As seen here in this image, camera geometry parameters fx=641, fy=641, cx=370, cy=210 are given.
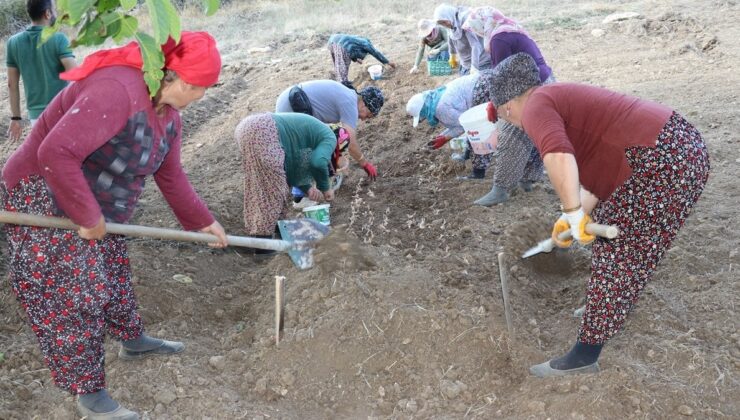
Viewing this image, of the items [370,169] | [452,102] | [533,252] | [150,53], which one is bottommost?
[370,169]

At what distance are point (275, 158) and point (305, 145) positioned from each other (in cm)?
34

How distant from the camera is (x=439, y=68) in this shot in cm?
825

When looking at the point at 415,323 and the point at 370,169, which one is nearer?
the point at 415,323

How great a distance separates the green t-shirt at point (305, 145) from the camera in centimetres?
450

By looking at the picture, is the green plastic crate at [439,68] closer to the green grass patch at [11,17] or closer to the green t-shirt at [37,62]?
the green t-shirt at [37,62]

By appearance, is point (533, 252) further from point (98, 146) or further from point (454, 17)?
point (454, 17)

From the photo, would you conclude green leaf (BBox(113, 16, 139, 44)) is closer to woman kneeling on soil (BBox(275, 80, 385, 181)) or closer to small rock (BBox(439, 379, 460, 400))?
small rock (BBox(439, 379, 460, 400))

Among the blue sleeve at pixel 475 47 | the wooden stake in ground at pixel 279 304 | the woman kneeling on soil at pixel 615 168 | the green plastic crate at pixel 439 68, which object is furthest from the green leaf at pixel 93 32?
the green plastic crate at pixel 439 68

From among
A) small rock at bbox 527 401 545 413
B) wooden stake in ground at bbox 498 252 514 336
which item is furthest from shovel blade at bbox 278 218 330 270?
small rock at bbox 527 401 545 413

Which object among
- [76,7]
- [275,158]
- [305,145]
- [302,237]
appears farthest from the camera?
[305,145]

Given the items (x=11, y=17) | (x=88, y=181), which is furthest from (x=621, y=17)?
(x=11, y=17)

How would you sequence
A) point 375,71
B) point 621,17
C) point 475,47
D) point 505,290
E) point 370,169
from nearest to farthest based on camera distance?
point 505,290 → point 370,169 → point 475,47 → point 375,71 → point 621,17

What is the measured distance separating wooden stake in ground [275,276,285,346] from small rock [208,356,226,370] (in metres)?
0.29

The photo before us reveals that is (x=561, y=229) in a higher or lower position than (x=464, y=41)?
higher
